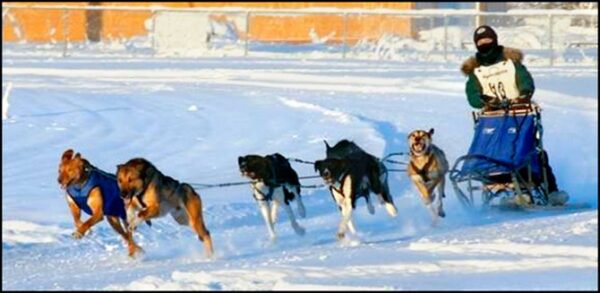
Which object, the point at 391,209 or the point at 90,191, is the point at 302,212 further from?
the point at 90,191

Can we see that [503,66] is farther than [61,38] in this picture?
No

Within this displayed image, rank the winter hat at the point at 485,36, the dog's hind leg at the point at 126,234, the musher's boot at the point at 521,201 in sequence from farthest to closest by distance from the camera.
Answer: the winter hat at the point at 485,36 → the musher's boot at the point at 521,201 → the dog's hind leg at the point at 126,234

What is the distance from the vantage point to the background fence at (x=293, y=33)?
3338 cm

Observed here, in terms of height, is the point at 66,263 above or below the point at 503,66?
below

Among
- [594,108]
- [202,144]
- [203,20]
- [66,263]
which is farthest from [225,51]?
[66,263]

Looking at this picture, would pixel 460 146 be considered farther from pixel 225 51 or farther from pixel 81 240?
pixel 225 51

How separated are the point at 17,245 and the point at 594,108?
39.9ft

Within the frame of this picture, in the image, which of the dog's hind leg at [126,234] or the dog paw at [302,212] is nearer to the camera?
the dog's hind leg at [126,234]

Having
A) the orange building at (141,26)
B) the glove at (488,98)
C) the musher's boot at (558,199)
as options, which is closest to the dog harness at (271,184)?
the glove at (488,98)

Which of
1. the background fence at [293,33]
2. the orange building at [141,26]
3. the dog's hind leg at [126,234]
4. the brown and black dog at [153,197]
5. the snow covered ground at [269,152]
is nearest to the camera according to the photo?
the snow covered ground at [269,152]

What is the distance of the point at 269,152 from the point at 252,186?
18.1ft

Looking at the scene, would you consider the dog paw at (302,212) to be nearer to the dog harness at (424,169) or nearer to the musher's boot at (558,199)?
the dog harness at (424,169)

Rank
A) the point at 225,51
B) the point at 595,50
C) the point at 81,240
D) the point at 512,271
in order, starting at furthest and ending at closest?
the point at 225,51 → the point at 595,50 → the point at 81,240 → the point at 512,271

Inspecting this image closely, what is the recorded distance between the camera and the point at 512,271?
896 cm
